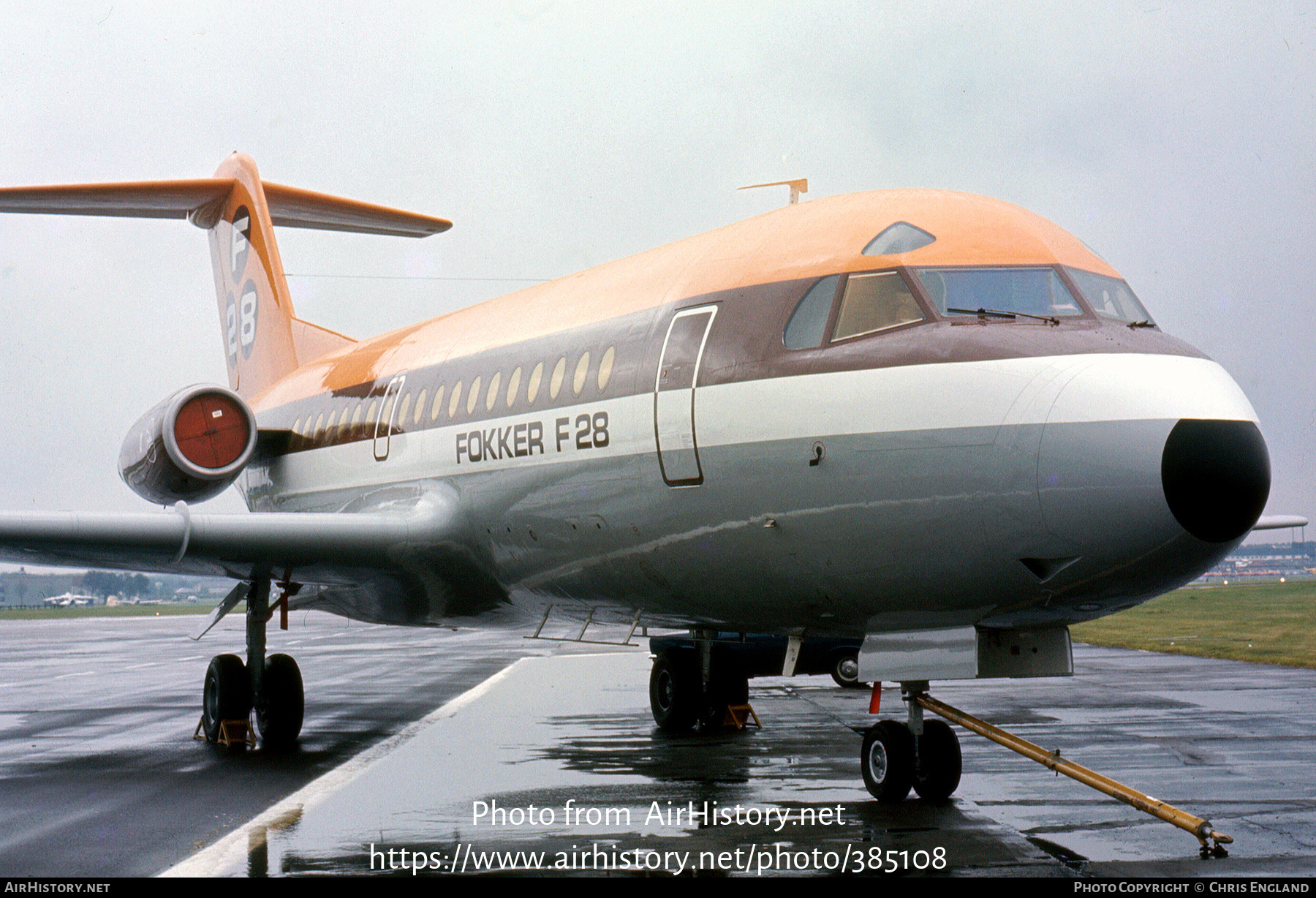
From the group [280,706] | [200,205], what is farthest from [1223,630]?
[280,706]

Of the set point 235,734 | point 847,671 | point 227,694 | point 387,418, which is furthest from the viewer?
point 847,671

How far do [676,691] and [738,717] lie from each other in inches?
28.1

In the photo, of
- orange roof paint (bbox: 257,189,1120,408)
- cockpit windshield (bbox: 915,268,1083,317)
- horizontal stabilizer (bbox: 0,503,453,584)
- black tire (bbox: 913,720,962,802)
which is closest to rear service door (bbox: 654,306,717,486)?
orange roof paint (bbox: 257,189,1120,408)

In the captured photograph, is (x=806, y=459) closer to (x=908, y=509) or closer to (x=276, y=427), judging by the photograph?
(x=908, y=509)

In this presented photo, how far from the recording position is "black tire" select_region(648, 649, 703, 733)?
43.2ft

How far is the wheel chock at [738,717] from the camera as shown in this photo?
13289mm

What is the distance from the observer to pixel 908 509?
6809 mm

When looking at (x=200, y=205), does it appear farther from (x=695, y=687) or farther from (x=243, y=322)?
(x=695, y=687)

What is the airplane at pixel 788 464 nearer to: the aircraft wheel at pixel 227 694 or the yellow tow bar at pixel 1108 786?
the aircraft wheel at pixel 227 694

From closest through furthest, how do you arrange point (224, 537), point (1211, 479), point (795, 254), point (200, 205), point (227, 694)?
point (1211, 479)
point (795, 254)
point (224, 537)
point (227, 694)
point (200, 205)

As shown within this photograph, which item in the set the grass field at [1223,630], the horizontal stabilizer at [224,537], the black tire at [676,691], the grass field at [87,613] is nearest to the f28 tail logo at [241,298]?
the horizontal stabilizer at [224,537]

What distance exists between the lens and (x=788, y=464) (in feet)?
24.0

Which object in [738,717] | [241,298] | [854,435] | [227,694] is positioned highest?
[241,298]

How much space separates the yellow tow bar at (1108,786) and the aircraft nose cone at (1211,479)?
1569mm
